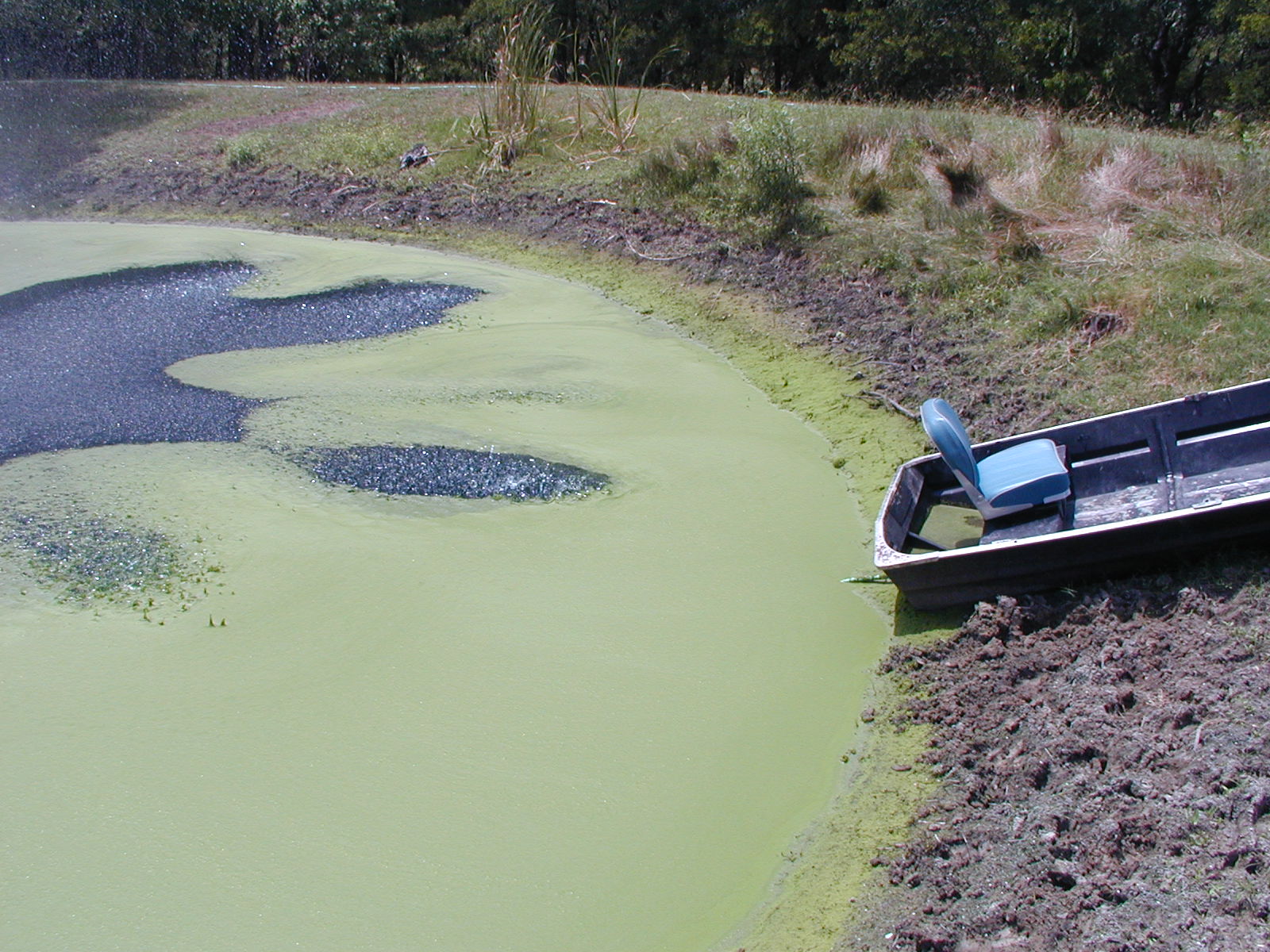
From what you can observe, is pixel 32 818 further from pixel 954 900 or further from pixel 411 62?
pixel 411 62

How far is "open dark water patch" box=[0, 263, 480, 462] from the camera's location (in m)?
7.92

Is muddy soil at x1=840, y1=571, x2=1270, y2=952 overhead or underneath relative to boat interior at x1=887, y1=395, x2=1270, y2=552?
underneath

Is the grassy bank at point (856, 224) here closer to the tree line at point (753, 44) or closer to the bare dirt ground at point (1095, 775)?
the bare dirt ground at point (1095, 775)

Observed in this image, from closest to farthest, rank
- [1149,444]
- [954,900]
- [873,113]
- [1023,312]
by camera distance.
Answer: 1. [954,900]
2. [1149,444]
3. [1023,312]
4. [873,113]

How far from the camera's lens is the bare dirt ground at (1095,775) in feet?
11.9

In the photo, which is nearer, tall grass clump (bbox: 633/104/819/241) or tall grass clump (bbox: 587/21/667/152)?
tall grass clump (bbox: 633/104/819/241)

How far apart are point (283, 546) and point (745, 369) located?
3.93m

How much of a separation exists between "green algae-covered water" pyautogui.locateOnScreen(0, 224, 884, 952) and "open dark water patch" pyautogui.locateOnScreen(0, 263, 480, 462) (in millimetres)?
362

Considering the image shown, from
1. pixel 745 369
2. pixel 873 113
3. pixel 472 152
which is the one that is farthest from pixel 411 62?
pixel 745 369

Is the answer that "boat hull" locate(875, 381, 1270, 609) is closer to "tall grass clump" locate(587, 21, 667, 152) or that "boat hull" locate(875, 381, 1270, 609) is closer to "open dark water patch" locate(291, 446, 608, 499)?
"open dark water patch" locate(291, 446, 608, 499)

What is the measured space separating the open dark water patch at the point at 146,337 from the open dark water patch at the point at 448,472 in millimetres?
926

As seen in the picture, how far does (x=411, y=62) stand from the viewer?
2125 centimetres

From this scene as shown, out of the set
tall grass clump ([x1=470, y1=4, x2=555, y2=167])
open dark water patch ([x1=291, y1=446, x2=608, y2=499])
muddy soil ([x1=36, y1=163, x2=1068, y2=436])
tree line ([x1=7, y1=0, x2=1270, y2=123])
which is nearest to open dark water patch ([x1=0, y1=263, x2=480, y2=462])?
open dark water patch ([x1=291, y1=446, x2=608, y2=499])

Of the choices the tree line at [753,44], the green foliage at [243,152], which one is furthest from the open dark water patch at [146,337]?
the tree line at [753,44]
